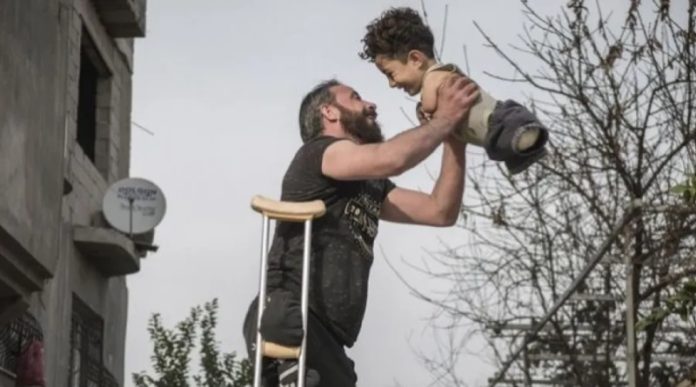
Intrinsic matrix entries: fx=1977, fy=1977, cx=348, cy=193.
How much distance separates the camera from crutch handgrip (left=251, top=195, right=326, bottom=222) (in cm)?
580

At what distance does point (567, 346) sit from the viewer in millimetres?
23219

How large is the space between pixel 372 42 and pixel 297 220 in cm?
58

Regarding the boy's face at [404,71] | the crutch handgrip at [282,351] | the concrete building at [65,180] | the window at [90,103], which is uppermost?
the window at [90,103]

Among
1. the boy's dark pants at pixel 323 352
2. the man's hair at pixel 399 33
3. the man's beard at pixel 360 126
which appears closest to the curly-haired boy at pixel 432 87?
the man's hair at pixel 399 33

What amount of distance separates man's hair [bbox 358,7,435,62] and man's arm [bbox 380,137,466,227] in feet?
1.64

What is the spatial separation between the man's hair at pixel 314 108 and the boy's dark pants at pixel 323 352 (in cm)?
57

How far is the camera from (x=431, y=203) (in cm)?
639

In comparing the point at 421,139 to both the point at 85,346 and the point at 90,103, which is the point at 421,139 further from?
the point at 90,103

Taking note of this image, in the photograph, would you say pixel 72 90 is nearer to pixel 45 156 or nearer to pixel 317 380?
pixel 45 156

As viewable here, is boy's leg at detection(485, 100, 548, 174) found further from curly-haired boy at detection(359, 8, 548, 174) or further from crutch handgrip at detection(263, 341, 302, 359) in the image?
crutch handgrip at detection(263, 341, 302, 359)

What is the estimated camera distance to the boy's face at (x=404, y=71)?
5.89 metres

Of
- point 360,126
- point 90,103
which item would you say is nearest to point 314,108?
point 360,126

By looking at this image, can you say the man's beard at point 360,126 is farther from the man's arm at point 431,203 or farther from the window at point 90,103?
the window at point 90,103

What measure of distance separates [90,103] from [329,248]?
16865mm
